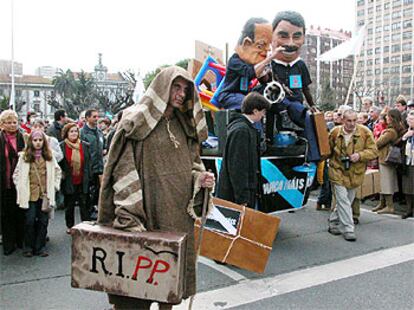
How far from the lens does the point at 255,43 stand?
6.37 m

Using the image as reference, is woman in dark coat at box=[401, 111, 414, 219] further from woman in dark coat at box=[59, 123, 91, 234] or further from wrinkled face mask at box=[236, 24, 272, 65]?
woman in dark coat at box=[59, 123, 91, 234]

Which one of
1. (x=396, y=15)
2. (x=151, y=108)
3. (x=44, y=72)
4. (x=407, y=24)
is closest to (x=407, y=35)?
(x=407, y=24)

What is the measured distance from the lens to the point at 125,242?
2.67 m

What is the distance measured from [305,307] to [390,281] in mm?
1135

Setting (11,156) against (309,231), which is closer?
(11,156)

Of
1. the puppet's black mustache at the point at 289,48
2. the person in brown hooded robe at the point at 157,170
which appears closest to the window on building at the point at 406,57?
the puppet's black mustache at the point at 289,48

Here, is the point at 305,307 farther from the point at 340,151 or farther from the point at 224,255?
the point at 340,151

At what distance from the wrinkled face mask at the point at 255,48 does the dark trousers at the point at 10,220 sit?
340 cm

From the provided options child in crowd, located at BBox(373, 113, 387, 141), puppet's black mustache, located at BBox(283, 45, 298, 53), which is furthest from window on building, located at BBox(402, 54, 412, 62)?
puppet's black mustache, located at BBox(283, 45, 298, 53)

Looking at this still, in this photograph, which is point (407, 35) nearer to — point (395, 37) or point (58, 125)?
point (395, 37)

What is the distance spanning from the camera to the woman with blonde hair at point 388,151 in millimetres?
7660

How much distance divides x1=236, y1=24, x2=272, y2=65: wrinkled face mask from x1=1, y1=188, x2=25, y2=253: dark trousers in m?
3.40

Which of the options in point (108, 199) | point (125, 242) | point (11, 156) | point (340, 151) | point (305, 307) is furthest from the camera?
point (340, 151)

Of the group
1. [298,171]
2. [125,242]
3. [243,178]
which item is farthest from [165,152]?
[298,171]
